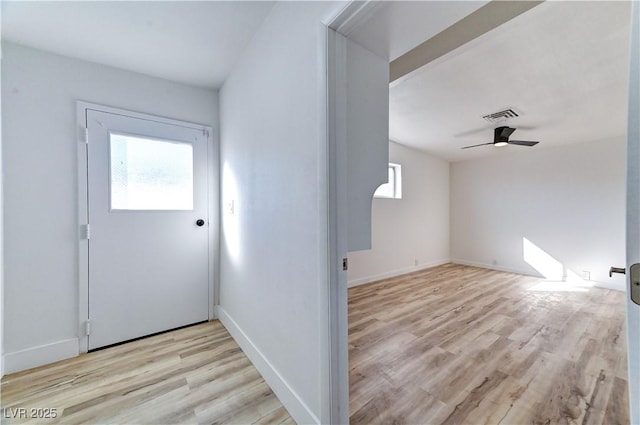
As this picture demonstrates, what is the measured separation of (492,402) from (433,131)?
360 cm

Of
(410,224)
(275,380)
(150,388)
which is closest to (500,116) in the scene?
(410,224)

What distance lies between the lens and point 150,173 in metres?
2.34

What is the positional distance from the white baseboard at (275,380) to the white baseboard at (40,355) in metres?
1.24

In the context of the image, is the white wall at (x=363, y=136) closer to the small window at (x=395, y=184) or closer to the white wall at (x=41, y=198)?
the white wall at (x=41, y=198)

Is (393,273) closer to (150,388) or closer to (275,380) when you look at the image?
(275,380)

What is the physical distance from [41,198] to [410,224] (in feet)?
16.7

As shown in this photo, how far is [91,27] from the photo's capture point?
1.73 m

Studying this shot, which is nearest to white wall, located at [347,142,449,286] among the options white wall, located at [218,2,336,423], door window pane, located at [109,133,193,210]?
white wall, located at [218,2,336,423]

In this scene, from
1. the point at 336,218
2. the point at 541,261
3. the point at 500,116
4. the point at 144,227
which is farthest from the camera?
the point at 541,261

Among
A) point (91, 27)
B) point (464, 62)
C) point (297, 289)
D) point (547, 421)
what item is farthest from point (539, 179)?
point (91, 27)

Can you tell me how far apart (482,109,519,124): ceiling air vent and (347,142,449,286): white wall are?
161cm

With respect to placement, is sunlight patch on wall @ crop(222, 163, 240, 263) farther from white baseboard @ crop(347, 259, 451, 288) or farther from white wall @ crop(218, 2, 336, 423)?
white baseboard @ crop(347, 259, 451, 288)

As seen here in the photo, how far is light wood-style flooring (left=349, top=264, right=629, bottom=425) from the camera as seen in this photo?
1.49 meters

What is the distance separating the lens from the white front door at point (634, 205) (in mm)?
520
